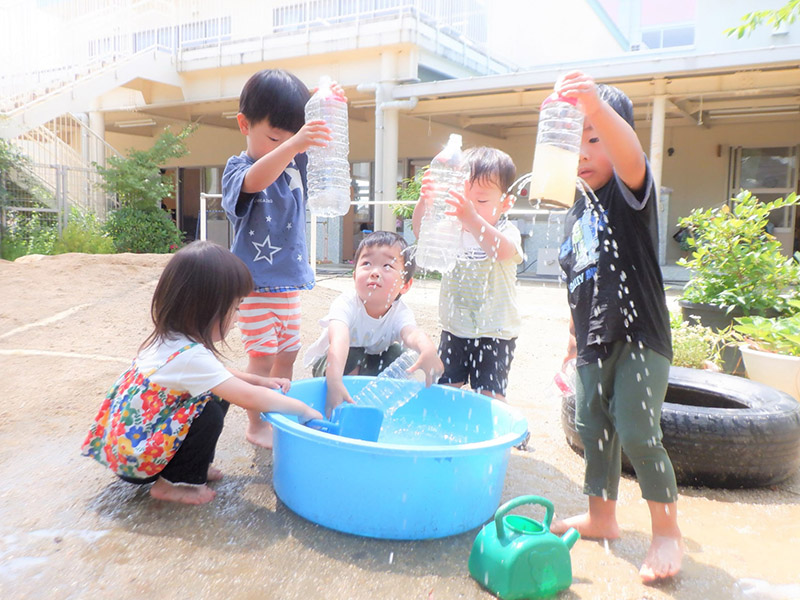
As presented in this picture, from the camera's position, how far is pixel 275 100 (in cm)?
252

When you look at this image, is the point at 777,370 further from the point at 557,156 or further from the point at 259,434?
the point at 259,434

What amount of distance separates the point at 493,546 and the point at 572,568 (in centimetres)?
32

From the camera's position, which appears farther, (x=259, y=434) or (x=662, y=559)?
(x=259, y=434)

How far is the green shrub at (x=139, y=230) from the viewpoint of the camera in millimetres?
12891

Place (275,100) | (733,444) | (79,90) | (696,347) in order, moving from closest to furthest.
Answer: (733,444)
(275,100)
(696,347)
(79,90)

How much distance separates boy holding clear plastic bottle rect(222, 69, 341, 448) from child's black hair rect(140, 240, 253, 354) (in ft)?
1.35

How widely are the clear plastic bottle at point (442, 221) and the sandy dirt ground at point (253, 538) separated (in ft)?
3.15

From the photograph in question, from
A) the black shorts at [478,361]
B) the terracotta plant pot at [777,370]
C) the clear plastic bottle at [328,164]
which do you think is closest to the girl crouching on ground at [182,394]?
the clear plastic bottle at [328,164]

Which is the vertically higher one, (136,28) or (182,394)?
(136,28)

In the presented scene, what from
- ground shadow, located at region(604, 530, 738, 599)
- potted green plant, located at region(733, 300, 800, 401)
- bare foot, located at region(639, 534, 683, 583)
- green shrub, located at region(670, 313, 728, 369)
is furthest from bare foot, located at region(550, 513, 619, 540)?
green shrub, located at region(670, 313, 728, 369)

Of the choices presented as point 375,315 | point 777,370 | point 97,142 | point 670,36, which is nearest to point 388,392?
point 375,315

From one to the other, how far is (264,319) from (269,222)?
41 centimetres

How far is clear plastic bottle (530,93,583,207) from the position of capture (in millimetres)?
1725

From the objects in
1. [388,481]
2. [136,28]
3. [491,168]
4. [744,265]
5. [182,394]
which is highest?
[136,28]
